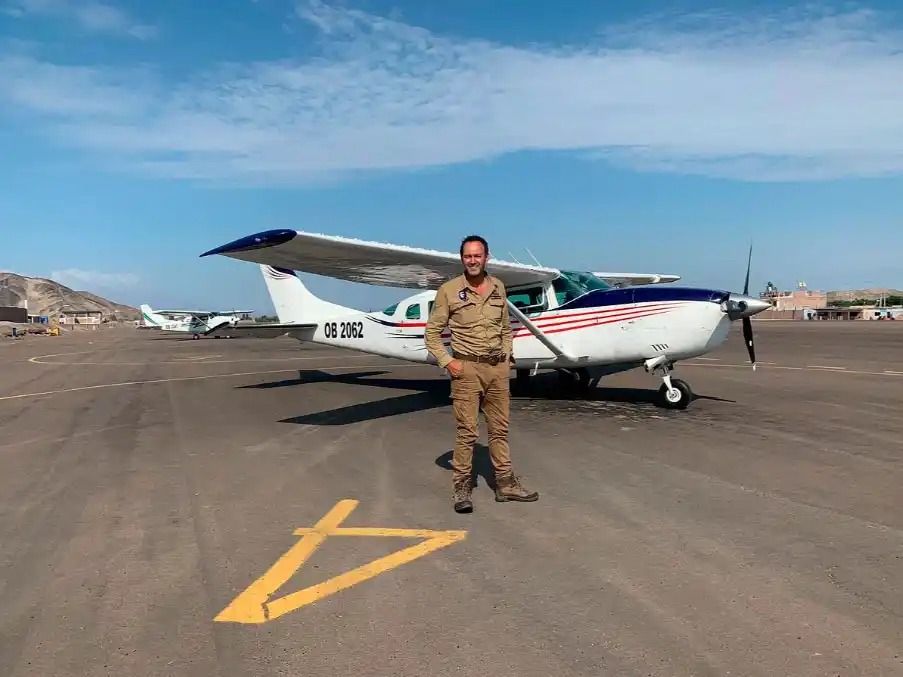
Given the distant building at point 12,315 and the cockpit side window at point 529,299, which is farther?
the distant building at point 12,315

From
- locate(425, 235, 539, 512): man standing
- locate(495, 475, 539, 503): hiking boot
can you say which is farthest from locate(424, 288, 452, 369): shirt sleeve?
locate(495, 475, 539, 503): hiking boot

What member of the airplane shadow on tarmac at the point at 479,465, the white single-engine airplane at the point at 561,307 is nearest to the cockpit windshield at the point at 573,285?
the white single-engine airplane at the point at 561,307

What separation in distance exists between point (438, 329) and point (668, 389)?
5.85 metres

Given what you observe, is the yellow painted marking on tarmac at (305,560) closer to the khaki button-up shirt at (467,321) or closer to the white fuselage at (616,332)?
the khaki button-up shirt at (467,321)

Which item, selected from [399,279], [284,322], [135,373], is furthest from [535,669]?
[135,373]

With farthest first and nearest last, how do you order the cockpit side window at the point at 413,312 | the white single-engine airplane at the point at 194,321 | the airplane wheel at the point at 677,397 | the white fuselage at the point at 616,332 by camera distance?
1. the white single-engine airplane at the point at 194,321
2. the cockpit side window at the point at 413,312
3. the airplane wheel at the point at 677,397
4. the white fuselage at the point at 616,332

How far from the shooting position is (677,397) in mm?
9398

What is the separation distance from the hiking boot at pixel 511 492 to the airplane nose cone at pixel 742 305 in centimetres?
542

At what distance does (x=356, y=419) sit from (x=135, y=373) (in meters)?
12.2

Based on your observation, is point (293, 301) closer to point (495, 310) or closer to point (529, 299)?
point (529, 299)

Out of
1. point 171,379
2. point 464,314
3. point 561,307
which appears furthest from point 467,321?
point 171,379

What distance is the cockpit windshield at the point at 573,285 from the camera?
10.5 m

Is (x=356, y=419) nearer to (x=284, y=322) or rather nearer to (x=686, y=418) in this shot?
(x=686, y=418)

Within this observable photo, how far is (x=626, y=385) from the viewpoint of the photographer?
42.0 feet
